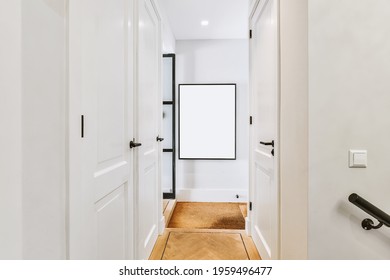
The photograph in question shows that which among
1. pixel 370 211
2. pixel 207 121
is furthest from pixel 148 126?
pixel 207 121

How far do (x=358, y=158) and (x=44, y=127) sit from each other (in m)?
1.35

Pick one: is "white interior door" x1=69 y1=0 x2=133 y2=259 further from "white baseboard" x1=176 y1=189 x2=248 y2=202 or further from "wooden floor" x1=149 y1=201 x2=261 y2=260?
"white baseboard" x1=176 y1=189 x2=248 y2=202

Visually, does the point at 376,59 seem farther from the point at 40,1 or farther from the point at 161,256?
the point at 161,256

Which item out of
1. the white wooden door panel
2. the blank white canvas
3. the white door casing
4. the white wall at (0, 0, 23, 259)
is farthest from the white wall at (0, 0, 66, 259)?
the blank white canvas

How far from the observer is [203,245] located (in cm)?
229

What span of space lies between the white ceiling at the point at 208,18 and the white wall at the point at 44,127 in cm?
233

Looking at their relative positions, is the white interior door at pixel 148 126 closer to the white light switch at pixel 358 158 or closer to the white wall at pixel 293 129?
the white wall at pixel 293 129

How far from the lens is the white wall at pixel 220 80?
3.86m

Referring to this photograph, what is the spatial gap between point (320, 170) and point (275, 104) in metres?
0.64

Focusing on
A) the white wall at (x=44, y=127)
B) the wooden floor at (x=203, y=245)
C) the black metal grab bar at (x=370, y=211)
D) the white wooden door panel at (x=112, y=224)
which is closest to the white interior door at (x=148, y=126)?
the wooden floor at (x=203, y=245)

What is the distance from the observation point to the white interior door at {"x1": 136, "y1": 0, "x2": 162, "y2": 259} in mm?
1784
